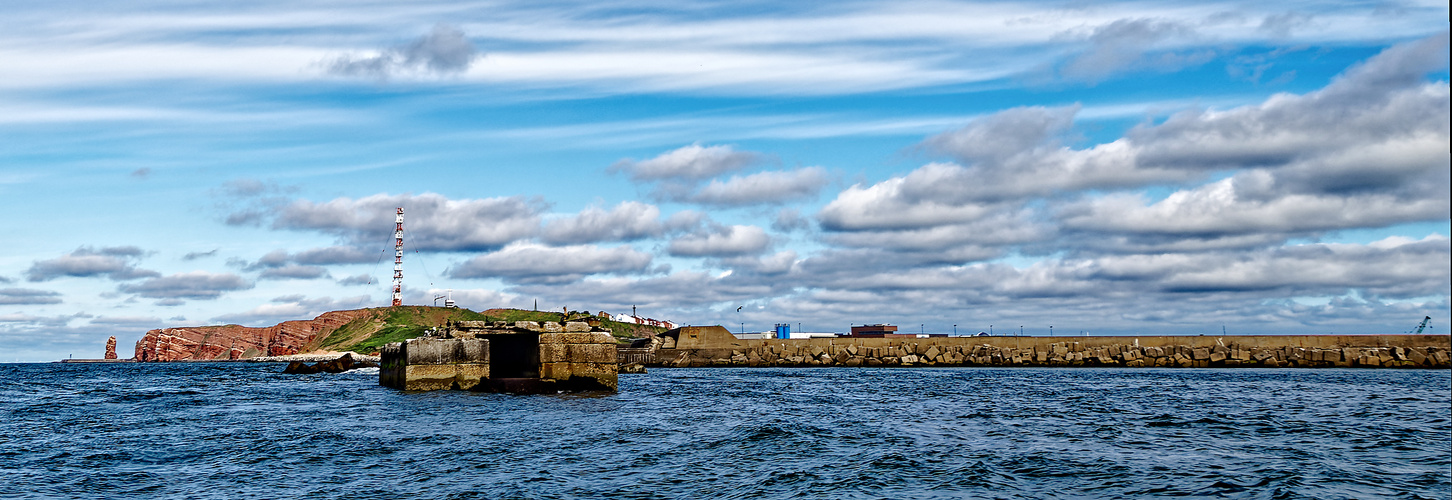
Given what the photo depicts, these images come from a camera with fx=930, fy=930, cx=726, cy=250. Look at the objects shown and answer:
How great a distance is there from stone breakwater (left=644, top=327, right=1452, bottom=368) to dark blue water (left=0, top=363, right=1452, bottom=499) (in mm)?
53560

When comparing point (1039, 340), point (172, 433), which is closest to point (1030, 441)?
point (172, 433)

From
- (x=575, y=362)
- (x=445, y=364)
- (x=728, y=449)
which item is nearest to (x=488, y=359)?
(x=445, y=364)

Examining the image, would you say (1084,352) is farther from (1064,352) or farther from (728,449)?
(728,449)

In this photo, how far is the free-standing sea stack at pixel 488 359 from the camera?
125 ft

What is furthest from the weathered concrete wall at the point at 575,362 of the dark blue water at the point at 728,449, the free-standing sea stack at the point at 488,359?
the dark blue water at the point at 728,449

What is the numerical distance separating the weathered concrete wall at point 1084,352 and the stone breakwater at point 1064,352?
0.29ft

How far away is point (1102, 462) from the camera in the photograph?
18.5 meters

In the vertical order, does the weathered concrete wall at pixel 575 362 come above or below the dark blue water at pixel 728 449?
above

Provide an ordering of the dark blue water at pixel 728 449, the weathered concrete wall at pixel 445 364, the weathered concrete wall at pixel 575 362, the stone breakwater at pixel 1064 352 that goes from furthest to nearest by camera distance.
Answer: the stone breakwater at pixel 1064 352 < the weathered concrete wall at pixel 445 364 < the weathered concrete wall at pixel 575 362 < the dark blue water at pixel 728 449

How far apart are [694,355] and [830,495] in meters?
86.6

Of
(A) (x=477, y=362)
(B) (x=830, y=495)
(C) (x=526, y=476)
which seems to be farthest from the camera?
(A) (x=477, y=362)

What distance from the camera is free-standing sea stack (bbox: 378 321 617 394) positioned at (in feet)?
125

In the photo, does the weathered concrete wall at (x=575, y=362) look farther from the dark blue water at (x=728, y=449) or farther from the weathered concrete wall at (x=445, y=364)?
the weathered concrete wall at (x=445, y=364)

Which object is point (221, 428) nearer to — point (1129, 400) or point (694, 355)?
point (1129, 400)
